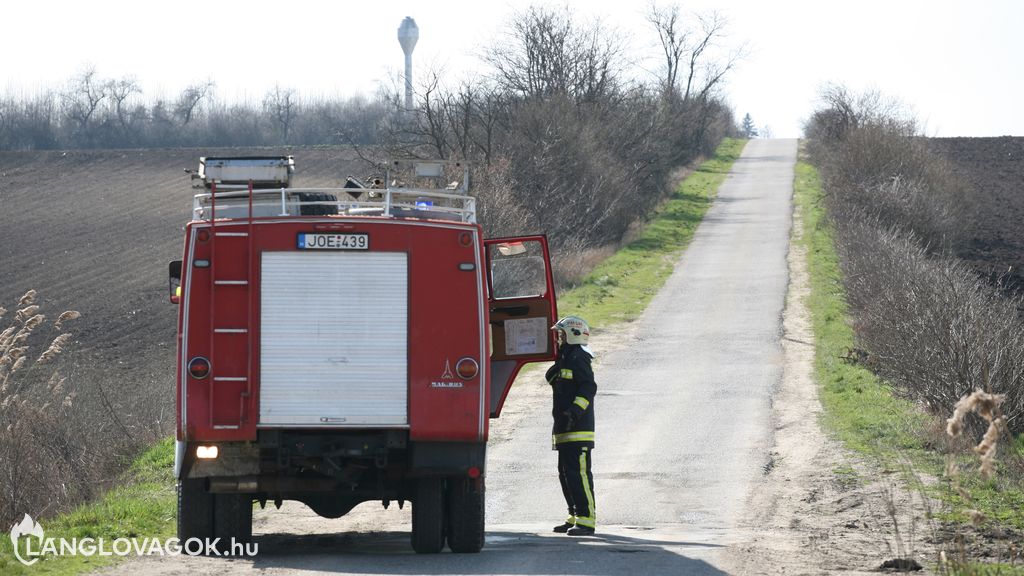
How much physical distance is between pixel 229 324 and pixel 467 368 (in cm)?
171

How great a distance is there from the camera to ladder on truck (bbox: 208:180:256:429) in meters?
8.62

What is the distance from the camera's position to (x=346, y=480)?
897 cm

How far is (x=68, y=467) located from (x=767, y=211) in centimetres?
4136

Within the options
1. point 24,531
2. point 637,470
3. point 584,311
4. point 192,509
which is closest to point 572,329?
point 192,509

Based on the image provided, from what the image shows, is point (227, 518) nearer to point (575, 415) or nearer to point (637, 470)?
point (575, 415)

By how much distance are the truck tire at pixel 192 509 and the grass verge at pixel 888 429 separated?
5.06 meters

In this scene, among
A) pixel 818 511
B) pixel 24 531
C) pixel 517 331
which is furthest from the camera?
pixel 818 511

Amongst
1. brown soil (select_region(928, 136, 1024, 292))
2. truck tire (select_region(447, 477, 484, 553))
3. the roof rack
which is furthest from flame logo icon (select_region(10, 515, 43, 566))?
brown soil (select_region(928, 136, 1024, 292))

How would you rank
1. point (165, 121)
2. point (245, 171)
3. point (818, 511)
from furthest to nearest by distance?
1. point (165, 121)
2. point (818, 511)
3. point (245, 171)

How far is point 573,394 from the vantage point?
10469mm

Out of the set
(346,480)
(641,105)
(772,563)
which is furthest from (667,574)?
(641,105)

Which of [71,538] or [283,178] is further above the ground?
[283,178]

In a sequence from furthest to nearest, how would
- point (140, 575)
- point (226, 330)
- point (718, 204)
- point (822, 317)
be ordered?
point (718, 204) → point (822, 317) → point (226, 330) → point (140, 575)

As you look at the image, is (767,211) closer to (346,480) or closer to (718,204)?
(718,204)
